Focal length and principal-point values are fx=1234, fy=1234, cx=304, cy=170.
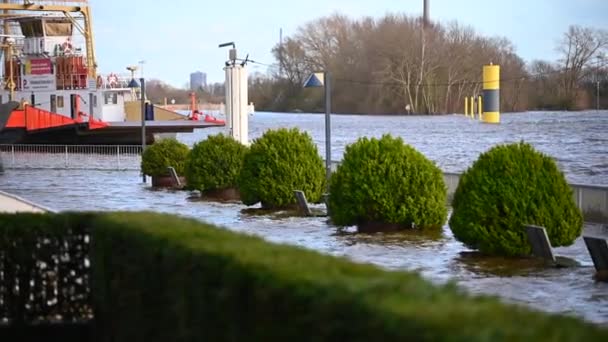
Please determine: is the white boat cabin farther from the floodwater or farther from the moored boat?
the floodwater

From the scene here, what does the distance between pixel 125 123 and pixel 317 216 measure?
37750 mm

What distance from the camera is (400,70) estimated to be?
88.8 m

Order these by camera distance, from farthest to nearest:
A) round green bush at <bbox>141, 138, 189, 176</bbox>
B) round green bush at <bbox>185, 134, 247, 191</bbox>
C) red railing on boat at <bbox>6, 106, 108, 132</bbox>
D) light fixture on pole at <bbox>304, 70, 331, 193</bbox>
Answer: red railing on boat at <bbox>6, 106, 108, 132</bbox>, round green bush at <bbox>141, 138, 189, 176</bbox>, round green bush at <bbox>185, 134, 247, 191</bbox>, light fixture on pole at <bbox>304, 70, 331, 193</bbox>

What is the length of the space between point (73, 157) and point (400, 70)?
4631 centimetres

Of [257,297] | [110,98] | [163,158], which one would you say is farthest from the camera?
[110,98]

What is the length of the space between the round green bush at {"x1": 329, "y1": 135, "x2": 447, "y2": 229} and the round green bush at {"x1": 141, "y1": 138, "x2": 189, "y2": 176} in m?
14.7

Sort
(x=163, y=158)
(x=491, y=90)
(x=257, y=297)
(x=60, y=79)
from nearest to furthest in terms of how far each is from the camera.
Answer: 1. (x=257, y=297)
2. (x=163, y=158)
3. (x=60, y=79)
4. (x=491, y=90)

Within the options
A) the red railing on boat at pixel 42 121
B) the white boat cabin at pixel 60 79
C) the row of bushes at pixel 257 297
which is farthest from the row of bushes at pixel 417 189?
the white boat cabin at pixel 60 79

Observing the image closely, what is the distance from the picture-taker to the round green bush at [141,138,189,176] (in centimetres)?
3303

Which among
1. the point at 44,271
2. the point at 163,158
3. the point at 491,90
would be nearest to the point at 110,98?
the point at 491,90

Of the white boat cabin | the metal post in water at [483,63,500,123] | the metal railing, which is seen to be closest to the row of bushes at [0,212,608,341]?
the metal railing

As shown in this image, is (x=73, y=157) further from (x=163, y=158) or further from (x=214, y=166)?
(x=214, y=166)

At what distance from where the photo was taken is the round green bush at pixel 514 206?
48.6 ft

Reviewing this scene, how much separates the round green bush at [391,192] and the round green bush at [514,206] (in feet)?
8.53
